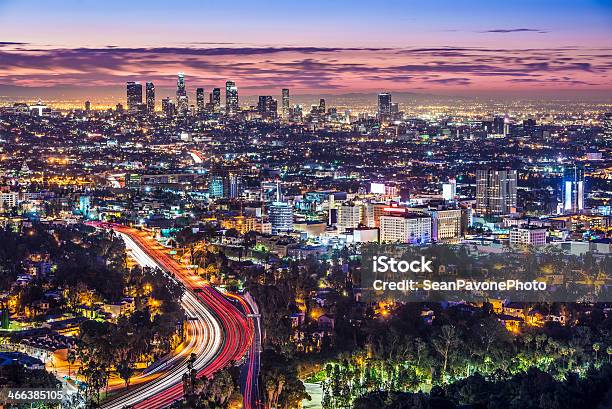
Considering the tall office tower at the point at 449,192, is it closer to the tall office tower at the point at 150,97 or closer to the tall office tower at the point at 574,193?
the tall office tower at the point at 574,193

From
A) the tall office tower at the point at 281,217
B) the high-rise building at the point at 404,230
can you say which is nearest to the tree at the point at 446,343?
the high-rise building at the point at 404,230

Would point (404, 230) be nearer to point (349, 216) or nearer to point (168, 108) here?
point (349, 216)

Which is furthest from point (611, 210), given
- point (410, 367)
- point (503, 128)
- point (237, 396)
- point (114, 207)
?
point (503, 128)

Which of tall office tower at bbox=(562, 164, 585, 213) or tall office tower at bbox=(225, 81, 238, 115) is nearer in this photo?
tall office tower at bbox=(562, 164, 585, 213)

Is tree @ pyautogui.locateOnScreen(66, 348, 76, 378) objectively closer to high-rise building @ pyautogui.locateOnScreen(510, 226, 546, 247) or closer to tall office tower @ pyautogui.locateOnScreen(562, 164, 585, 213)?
high-rise building @ pyautogui.locateOnScreen(510, 226, 546, 247)

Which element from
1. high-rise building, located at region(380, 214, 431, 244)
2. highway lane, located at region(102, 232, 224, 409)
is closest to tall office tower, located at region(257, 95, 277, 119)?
high-rise building, located at region(380, 214, 431, 244)

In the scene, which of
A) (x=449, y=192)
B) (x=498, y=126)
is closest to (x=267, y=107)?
(x=498, y=126)
